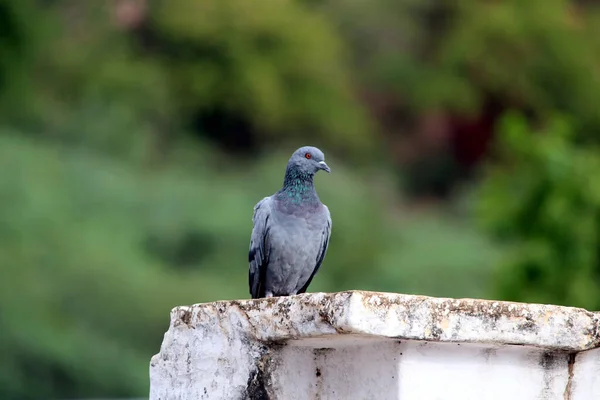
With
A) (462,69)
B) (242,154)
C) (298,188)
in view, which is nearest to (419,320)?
(298,188)

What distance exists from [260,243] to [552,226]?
10569 mm

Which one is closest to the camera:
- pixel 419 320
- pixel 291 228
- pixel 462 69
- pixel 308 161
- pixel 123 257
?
pixel 419 320

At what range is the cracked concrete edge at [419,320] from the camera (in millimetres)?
3621

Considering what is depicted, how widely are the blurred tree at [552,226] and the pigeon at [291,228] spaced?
9.70 m

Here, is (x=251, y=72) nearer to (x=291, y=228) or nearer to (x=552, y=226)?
(x=552, y=226)

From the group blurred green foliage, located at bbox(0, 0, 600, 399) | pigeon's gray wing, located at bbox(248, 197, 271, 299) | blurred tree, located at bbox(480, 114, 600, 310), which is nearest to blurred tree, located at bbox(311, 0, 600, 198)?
blurred green foliage, located at bbox(0, 0, 600, 399)

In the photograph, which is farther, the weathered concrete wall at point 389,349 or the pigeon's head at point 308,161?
the pigeon's head at point 308,161

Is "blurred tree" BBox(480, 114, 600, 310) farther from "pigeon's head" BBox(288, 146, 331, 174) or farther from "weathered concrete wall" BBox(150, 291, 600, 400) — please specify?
"weathered concrete wall" BBox(150, 291, 600, 400)

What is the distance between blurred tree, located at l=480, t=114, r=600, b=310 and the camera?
16.5 metres

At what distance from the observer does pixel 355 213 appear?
81.3 feet

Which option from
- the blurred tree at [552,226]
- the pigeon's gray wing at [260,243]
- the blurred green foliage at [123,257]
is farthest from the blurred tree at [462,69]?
the pigeon's gray wing at [260,243]

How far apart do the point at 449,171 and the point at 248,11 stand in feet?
25.7

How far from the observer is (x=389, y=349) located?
3752mm

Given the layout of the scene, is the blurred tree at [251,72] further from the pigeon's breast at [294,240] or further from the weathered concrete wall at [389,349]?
the weathered concrete wall at [389,349]
